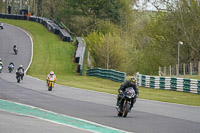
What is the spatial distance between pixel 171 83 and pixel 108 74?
35.6 ft

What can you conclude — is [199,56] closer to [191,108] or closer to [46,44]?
[46,44]

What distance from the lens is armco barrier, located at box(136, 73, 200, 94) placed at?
30.5 m

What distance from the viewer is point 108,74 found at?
141 feet

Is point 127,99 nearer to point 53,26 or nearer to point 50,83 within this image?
point 50,83

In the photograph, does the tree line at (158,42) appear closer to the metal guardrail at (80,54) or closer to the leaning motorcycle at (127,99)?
the metal guardrail at (80,54)

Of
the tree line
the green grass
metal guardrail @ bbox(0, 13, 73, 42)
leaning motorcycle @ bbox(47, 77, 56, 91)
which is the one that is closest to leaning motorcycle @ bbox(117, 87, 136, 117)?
leaning motorcycle @ bbox(47, 77, 56, 91)

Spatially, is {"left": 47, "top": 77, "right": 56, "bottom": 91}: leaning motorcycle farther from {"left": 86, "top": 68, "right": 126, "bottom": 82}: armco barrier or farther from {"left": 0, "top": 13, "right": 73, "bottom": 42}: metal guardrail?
{"left": 0, "top": 13, "right": 73, "bottom": 42}: metal guardrail

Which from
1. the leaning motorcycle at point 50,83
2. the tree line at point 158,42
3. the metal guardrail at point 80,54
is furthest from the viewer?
the tree line at point 158,42

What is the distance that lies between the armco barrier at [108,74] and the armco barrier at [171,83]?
242 centimetres

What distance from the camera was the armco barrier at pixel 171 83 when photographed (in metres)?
30.5

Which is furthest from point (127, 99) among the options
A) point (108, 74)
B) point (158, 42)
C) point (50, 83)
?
point (158, 42)

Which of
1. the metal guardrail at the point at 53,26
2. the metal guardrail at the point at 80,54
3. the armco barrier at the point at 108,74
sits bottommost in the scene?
the armco barrier at the point at 108,74

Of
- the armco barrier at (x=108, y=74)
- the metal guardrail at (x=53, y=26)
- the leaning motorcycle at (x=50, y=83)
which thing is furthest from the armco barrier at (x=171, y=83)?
the metal guardrail at (x=53, y=26)

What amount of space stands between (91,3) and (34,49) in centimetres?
2797
